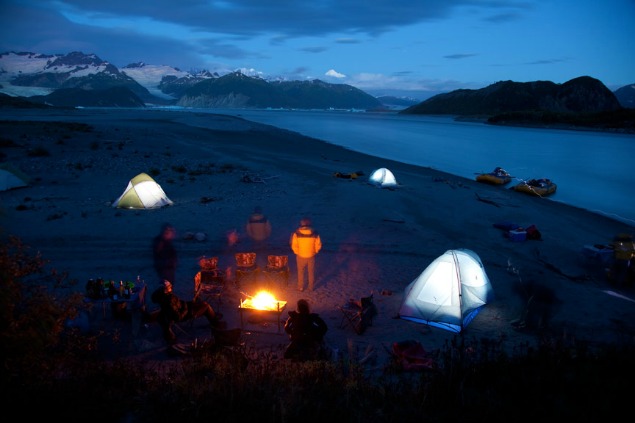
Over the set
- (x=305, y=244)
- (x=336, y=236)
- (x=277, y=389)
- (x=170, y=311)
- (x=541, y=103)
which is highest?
(x=541, y=103)

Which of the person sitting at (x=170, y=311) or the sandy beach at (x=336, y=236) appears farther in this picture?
the sandy beach at (x=336, y=236)

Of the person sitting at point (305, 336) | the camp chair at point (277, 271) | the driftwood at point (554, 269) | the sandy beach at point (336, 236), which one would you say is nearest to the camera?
the person sitting at point (305, 336)

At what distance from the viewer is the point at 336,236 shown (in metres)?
13.8

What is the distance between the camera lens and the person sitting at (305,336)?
625cm

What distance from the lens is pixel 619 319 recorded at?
8.70m

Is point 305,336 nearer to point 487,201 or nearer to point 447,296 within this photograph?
point 447,296

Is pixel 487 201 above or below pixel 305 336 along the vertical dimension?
below

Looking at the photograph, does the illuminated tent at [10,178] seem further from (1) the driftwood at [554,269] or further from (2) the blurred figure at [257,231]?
(1) the driftwood at [554,269]

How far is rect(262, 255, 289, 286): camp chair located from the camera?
930 cm

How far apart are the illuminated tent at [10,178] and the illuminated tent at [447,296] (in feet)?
57.8

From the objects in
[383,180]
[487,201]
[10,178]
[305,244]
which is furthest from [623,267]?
[10,178]

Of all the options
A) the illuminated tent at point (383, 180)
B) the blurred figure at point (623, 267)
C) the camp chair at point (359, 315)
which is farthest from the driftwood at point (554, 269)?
the illuminated tent at point (383, 180)

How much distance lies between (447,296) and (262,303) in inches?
140

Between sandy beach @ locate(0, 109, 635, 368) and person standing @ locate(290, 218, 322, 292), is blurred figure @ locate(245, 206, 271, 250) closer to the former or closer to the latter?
sandy beach @ locate(0, 109, 635, 368)
